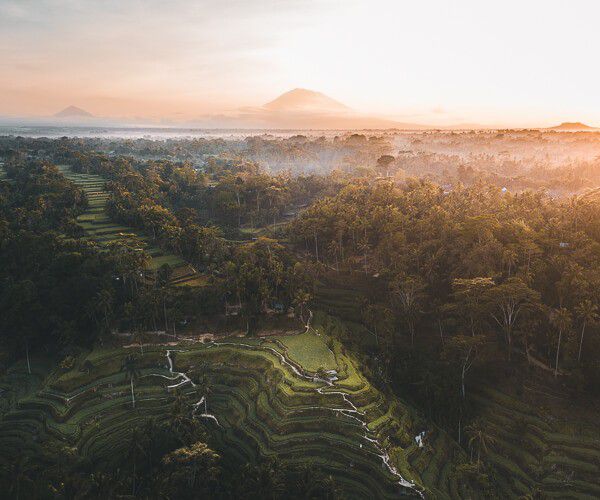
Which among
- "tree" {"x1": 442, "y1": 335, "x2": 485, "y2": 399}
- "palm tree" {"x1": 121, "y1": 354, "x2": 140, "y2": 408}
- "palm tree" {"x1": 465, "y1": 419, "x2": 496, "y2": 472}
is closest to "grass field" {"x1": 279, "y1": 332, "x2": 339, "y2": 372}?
"tree" {"x1": 442, "y1": 335, "x2": 485, "y2": 399}

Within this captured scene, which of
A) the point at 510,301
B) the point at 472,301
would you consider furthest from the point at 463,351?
the point at 510,301

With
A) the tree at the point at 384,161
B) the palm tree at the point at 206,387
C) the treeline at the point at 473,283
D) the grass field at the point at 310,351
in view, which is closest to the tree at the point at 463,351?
the treeline at the point at 473,283

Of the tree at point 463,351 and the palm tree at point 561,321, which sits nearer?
the palm tree at point 561,321

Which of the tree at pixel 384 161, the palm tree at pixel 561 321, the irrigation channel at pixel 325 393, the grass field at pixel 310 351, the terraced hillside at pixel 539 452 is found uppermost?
the tree at pixel 384 161

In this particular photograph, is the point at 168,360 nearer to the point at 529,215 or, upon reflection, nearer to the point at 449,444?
the point at 449,444

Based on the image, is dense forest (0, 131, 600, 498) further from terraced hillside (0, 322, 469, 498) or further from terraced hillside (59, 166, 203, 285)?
terraced hillside (59, 166, 203, 285)

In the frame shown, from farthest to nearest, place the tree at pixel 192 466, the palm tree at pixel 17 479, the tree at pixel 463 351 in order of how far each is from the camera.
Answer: the tree at pixel 463 351
the tree at pixel 192 466
the palm tree at pixel 17 479

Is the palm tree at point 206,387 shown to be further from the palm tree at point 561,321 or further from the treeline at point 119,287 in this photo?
the palm tree at point 561,321
